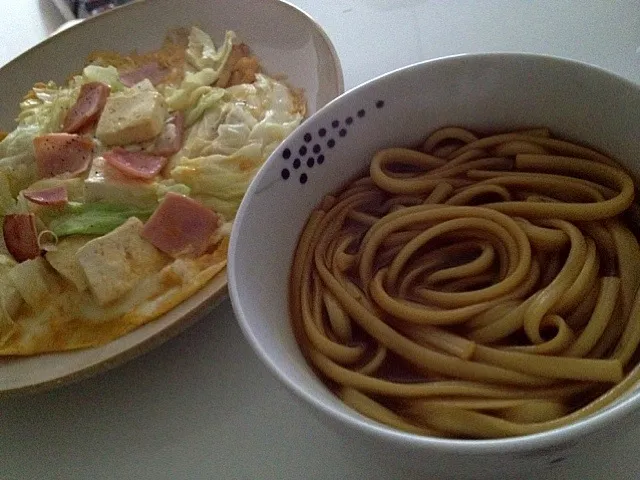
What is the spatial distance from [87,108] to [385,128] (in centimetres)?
61

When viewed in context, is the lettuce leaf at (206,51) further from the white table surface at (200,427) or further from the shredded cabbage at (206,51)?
the white table surface at (200,427)

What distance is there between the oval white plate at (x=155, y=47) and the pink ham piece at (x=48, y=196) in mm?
255

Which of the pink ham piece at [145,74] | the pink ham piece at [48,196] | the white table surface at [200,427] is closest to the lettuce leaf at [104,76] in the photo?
the pink ham piece at [145,74]

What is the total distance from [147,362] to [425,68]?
1.44 feet

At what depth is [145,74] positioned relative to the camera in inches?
47.0

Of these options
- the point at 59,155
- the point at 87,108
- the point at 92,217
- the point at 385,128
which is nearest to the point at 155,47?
the point at 87,108

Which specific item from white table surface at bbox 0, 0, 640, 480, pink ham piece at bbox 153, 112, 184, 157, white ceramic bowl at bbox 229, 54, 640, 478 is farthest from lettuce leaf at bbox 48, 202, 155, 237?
white ceramic bowl at bbox 229, 54, 640, 478

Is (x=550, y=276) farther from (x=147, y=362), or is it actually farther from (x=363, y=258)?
(x=147, y=362)

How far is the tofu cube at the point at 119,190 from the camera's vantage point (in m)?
0.96

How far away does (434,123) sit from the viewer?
2.32ft

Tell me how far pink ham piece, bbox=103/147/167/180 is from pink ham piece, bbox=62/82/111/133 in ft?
0.32

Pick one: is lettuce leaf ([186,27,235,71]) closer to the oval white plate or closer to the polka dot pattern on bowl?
the oval white plate

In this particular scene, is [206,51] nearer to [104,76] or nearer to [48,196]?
[104,76]

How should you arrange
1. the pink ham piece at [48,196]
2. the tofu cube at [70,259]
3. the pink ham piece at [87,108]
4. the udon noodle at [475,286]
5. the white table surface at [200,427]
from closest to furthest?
the udon noodle at [475,286] → the white table surface at [200,427] → the tofu cube at [70,259] → the pink ham piece at [48,196] → the pink ham piece at [87,108]
